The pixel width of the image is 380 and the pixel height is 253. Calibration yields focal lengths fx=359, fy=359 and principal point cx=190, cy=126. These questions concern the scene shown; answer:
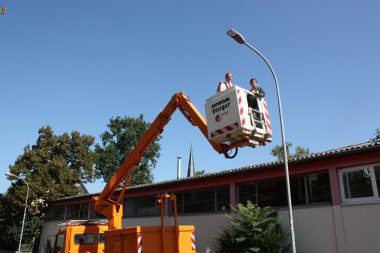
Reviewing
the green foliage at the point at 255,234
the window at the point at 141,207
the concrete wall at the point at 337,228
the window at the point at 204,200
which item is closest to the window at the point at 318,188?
the concrete wall at the point at 337,228

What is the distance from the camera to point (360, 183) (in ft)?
41.7

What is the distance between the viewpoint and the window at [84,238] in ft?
43.6

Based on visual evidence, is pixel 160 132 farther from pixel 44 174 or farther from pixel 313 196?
pixel 44 174

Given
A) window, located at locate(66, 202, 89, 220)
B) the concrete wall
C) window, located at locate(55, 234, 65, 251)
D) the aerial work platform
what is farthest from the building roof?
window, located at locate(66, 202, 89, 220)

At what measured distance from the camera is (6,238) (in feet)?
116

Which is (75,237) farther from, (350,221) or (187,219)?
(350,221)

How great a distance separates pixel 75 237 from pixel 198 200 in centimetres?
724

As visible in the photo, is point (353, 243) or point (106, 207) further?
point (106, 207)

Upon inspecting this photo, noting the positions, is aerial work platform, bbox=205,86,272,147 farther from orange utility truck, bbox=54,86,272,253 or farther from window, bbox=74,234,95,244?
window, bbox=74,234,95,244

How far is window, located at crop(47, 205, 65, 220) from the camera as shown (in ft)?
108

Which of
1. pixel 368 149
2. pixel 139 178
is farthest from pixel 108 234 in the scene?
pixel 139 178

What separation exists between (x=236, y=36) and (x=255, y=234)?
739cm

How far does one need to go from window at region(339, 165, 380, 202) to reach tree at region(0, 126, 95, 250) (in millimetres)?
29640

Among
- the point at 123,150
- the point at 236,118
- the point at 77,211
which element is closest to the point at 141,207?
the point at 77,211
